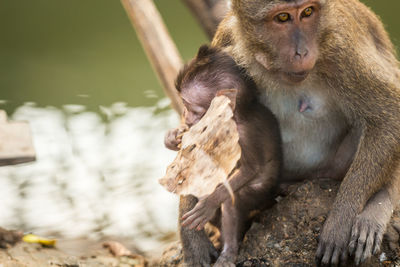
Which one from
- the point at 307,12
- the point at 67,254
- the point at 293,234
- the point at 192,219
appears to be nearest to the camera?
the point at 307,12

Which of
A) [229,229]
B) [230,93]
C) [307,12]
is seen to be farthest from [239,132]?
[307,12]

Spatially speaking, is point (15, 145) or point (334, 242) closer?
point (334, 242)

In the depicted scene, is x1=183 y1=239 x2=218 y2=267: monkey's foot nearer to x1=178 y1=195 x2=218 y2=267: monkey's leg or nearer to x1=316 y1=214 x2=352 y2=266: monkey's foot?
x1=178 y1=195 x2=218 y2=267: monkey's leg

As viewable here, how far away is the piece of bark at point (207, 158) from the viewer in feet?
11.1

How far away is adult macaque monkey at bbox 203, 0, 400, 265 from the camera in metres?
3.58

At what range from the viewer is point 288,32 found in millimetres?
3520

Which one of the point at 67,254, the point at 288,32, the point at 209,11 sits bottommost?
the point at 67,254

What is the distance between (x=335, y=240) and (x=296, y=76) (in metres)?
1.06

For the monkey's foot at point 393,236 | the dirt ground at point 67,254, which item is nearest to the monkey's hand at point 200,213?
the monkey's foot at point 393,236

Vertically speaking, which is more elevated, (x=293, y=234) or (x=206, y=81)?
(x=206, y=81)

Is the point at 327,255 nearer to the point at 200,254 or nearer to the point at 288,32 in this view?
the point at 200,254

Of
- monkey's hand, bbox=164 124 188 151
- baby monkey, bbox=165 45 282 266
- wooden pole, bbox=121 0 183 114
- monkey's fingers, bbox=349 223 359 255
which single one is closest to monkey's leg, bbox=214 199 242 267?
baby monkey, bbox=165 45 282 266

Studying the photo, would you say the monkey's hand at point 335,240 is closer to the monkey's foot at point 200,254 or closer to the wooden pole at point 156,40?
the monkey's foot at point 200,254

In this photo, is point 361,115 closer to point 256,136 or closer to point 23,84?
point 256,136
